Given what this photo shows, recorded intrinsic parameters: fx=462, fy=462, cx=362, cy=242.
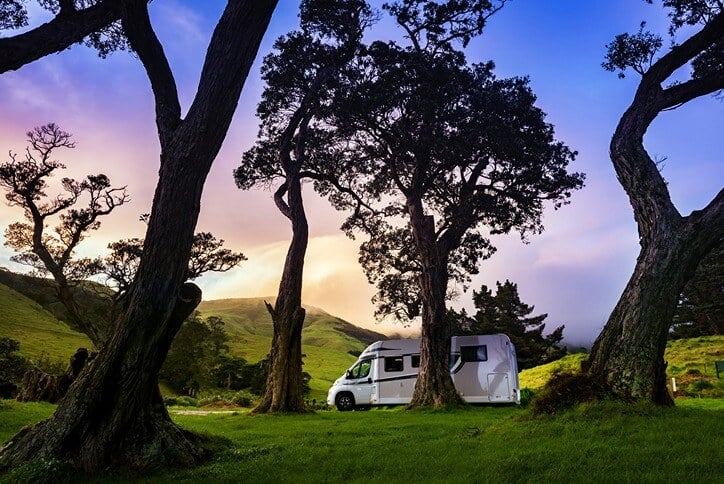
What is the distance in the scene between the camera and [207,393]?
142ft

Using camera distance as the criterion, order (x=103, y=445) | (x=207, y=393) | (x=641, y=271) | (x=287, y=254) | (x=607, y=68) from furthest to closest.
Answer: (x=207, y=393), (x=287, y=254), (x=607, y=68), (x=641, y=271), (x=103, y=445)

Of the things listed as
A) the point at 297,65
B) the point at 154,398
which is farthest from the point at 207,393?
the point at 154,398

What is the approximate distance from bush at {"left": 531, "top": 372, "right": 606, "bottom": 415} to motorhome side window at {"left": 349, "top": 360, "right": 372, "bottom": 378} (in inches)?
615

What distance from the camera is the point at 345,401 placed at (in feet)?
78.5

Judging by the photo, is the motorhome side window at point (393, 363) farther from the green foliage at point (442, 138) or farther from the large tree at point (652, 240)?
the large tree at point (652, 240)

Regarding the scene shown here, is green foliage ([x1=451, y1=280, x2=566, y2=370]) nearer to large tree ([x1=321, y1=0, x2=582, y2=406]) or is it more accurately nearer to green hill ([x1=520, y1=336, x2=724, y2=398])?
green hill ([x1=520, y1=336, x2=724, y2=398])

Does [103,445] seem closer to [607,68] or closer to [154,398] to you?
[154,398]

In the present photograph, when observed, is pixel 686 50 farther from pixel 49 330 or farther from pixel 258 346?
pixel 258 346

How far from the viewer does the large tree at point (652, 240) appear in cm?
886

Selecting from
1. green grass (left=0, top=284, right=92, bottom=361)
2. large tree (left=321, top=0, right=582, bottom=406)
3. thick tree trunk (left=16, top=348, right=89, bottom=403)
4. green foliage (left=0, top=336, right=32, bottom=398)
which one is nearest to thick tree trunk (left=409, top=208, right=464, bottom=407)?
large tree (left=321, top=0, right=582, bottom=406)

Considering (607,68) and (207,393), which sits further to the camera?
(207,393)

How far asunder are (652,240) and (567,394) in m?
3.86

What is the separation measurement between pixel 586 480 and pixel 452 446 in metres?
2.75

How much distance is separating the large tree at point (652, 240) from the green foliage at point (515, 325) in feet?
119
